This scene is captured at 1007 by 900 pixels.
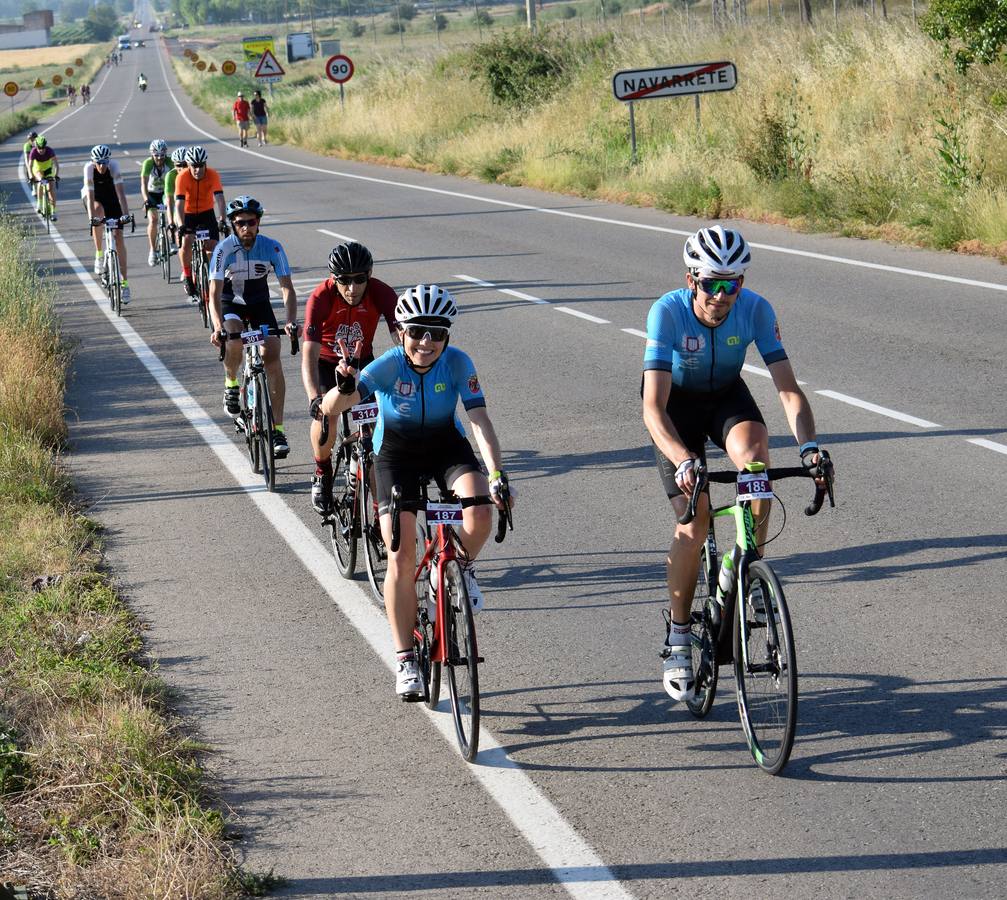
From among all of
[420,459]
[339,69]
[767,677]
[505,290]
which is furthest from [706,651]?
[339,69]

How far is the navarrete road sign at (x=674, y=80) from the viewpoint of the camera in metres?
25.6

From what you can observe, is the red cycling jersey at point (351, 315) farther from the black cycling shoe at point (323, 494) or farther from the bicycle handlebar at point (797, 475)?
the bicycle handlebar at point (797, 475)

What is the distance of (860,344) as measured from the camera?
43.4ft

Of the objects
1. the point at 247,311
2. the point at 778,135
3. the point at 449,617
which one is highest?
the point at 778,135

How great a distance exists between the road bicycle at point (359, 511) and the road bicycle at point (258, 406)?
1.49 metres

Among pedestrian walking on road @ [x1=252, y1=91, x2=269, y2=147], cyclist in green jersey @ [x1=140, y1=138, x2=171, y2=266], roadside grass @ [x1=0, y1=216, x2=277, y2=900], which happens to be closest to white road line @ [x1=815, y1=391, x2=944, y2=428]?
roadside grass @ [x1=0, y1=216, x2=277, y2=900]

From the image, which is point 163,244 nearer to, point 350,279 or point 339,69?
point 350,279

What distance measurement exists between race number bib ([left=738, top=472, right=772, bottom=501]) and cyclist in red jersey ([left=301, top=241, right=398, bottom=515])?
3.37 metres

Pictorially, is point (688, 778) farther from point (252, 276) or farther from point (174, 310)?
point (174, 310)

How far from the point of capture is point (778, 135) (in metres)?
23.2

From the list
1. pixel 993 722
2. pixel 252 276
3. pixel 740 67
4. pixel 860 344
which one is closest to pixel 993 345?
pixel 860 344

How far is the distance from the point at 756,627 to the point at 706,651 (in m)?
0.46

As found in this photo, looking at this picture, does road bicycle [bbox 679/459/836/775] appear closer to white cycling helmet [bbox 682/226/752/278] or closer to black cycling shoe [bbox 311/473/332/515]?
white cycling helmet [bbox 682/226/752/278]

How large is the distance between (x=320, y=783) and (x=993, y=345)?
29.3ft
